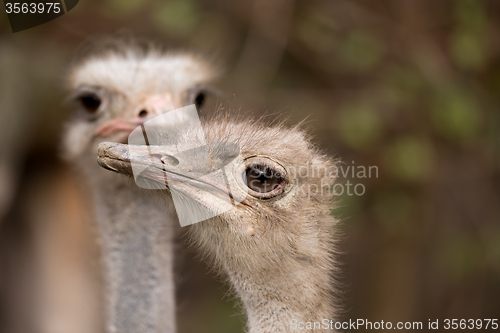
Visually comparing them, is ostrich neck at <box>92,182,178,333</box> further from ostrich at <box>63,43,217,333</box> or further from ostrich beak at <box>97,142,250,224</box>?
ostrich beak at <box>97,142,250,224</box>

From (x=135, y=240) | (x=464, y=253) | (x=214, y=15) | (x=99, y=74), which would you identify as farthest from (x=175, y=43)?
(x=464, y=253)

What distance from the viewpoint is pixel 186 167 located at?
4.26 feet

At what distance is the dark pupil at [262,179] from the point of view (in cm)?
136

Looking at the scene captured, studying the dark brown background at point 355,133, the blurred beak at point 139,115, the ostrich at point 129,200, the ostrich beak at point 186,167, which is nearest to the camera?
the ostrich beak at point 186,167

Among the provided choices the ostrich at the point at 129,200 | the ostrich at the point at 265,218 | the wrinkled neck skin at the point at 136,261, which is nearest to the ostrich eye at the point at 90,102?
the ostrich at the point at 129,200

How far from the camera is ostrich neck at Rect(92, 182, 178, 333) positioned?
2076mm

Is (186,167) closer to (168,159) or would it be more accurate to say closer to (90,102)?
(168,159)

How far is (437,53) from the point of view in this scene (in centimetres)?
355

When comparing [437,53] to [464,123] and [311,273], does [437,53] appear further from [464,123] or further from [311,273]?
[311,273]

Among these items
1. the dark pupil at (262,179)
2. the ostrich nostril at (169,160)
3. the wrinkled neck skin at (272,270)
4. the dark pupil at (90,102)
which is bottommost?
the wrinkled neck skin at (272,270)

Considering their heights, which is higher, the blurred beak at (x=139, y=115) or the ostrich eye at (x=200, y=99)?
the ostrich eye at (x=200, y=99)

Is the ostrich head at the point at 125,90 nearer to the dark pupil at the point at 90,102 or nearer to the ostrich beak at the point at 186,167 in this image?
the dark pupil at the point at 90,102

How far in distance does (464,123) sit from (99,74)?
2.33 m

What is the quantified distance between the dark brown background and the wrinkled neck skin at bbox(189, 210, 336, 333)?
1.69 meters
